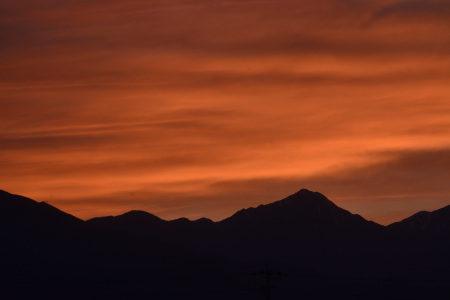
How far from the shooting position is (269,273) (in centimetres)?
11075
